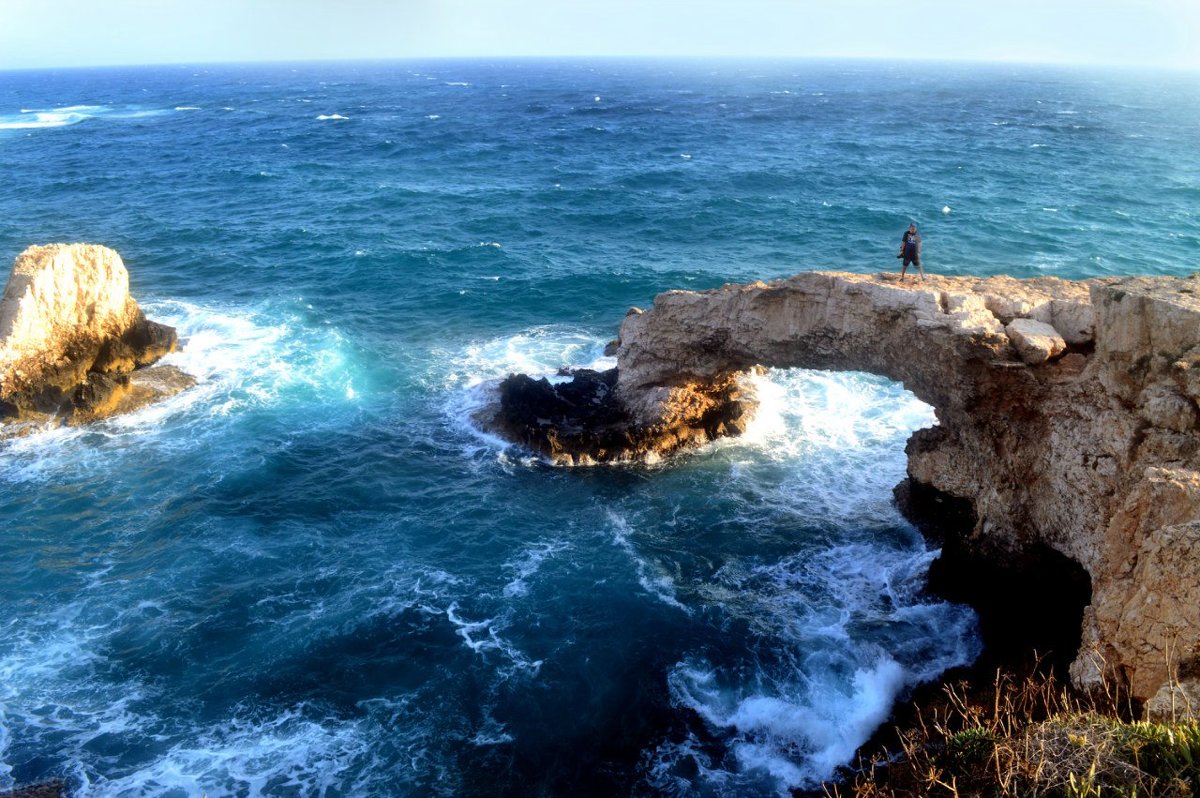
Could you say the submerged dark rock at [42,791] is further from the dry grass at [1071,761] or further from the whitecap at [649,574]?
the dry grass at [1071,761]

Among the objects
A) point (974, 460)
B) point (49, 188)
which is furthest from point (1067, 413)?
point (49, 188)

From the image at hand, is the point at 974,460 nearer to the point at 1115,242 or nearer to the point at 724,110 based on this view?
the point at 1115,242

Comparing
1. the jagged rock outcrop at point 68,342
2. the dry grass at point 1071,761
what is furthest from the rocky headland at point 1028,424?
the jagged rock outcrop at point 68,342

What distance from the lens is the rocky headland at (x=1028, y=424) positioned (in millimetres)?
13711

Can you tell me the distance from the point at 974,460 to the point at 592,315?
79.8 ft

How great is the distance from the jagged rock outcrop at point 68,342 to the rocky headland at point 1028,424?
58.6ft

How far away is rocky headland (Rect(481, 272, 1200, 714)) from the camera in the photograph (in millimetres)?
13711

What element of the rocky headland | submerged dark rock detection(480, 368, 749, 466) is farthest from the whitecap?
the rocky headland

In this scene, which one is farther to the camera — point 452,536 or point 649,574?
point 452,536

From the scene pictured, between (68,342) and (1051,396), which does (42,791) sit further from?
(1051,396)

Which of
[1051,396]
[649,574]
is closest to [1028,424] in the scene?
[1051,396]

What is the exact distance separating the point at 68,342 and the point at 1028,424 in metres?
35.2

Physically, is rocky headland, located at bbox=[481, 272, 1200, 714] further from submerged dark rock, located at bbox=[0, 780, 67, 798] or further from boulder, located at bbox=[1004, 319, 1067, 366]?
submerged dark rock, located at bbox=[0, 780, 67, 798]

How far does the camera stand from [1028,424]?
19.8 m
